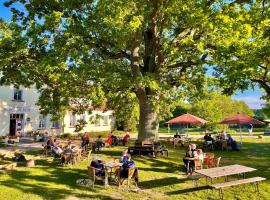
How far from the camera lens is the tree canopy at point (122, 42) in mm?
19406

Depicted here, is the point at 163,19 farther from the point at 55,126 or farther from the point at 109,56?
the point at 55,126

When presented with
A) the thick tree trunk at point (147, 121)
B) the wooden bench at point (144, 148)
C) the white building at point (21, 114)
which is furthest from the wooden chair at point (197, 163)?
the white building at point (21, 114)

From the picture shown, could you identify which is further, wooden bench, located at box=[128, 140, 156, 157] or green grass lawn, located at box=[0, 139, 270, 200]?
wooden bench, located at box=[128, 140, 156, 157]

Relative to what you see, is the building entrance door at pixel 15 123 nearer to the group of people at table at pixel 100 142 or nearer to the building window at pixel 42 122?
the building window at pixel 42 122

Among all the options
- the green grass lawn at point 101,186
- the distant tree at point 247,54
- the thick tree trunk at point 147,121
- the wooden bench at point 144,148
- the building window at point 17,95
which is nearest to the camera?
the green grass lawn at point 101,186

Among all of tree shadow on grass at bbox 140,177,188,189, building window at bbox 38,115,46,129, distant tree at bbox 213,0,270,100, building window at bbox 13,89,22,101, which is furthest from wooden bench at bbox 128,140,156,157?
building window at bbox 38,115,46,129

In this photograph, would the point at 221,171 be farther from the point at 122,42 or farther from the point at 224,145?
the point at 224,145

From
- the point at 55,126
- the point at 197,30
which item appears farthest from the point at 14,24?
the point at 55,126

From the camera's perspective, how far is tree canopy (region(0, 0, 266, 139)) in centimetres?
1941

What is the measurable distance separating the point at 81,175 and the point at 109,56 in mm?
9484

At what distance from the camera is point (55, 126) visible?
1880 inches

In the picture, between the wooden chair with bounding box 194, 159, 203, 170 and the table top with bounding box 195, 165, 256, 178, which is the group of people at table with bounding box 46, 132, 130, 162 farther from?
the table top with bounding box 195, 165, 256, 178

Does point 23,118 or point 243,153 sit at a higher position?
point 23,118

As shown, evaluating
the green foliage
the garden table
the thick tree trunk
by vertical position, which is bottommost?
the garden table
